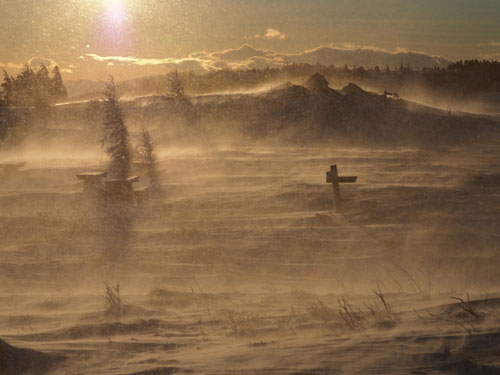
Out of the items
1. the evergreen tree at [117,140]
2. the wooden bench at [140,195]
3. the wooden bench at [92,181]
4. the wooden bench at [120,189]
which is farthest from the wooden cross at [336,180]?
the evergreen tree at [117,140]

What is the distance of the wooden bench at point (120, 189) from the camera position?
18.2 meters

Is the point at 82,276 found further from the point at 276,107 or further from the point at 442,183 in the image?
the point at 276,107

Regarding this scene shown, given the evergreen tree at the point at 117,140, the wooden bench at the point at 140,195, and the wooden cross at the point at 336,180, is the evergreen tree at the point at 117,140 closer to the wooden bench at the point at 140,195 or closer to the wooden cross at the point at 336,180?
the wooden bench at the point at 140,195

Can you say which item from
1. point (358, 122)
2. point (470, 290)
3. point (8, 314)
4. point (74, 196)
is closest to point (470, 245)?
point (470, 290)

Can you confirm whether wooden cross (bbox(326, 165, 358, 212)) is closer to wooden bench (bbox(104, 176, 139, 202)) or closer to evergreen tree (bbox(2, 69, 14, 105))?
wooden bench (bbox(104, 176, 139, 202))

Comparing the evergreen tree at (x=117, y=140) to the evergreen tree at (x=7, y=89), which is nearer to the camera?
the evergreen tree at (x=117, y=140)

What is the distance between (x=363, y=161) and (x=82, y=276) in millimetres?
15664

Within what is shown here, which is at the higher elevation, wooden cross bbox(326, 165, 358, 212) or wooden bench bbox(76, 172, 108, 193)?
wooden bench bbox(76, 172, 108, 193)

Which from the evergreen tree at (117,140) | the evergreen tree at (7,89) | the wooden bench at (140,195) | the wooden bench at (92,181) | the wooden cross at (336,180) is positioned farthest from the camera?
the evergreen tree at (7,89)

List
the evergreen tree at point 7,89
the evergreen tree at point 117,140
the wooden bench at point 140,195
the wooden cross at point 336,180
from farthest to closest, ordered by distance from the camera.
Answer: the evergreen tree at point 7,89 < the evergreen tree at point 117,140 < the wooden bench at point 140,195 < the wooden cross at point 336,180

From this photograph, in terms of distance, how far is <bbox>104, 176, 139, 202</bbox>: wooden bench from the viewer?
18.2m

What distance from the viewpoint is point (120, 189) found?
18.4 metres

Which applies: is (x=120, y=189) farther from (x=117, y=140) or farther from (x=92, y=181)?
(x=117, y=140)

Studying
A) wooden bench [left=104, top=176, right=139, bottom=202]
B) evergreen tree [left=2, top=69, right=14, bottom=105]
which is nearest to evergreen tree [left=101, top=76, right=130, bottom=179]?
wooden bench [left=104, top=176, right=139, bottom=202]
